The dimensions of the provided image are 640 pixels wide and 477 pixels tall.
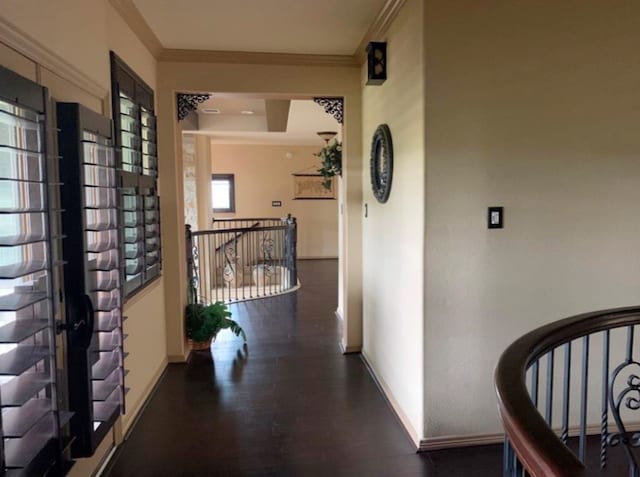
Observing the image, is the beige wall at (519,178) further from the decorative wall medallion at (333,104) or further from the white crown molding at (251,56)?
the decorative wall medallion at (333,104)

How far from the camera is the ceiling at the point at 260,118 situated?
18.4 feet

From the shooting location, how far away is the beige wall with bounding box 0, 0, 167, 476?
5.16 ft

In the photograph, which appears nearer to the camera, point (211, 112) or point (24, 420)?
point (24, 420)

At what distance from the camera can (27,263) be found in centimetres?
154

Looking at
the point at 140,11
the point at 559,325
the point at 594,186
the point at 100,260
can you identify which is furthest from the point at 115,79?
the point at 594,186

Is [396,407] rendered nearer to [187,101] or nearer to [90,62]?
[90,62]

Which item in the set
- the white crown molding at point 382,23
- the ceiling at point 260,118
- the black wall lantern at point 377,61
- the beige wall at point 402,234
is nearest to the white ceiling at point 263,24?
the white crown molding at point 382,23

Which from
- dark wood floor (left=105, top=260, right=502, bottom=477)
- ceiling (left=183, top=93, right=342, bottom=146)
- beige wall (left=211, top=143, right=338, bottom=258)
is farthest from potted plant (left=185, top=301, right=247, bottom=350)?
beige wall (left=211, top=143, right=338, bottom=258)

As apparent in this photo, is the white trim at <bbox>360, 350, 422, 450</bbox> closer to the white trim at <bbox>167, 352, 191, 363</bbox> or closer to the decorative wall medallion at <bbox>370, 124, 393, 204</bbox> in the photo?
the decorative wall medallion at <bbox>370, 124, 393, 204</bbox>

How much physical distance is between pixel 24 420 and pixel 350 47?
124 inches

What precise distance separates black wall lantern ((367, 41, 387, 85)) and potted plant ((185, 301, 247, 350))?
2406 mm

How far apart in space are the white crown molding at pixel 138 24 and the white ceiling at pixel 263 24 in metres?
0.04

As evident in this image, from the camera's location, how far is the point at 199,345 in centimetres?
409

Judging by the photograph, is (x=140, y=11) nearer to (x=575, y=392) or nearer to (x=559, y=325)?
(x=559, y=325)
